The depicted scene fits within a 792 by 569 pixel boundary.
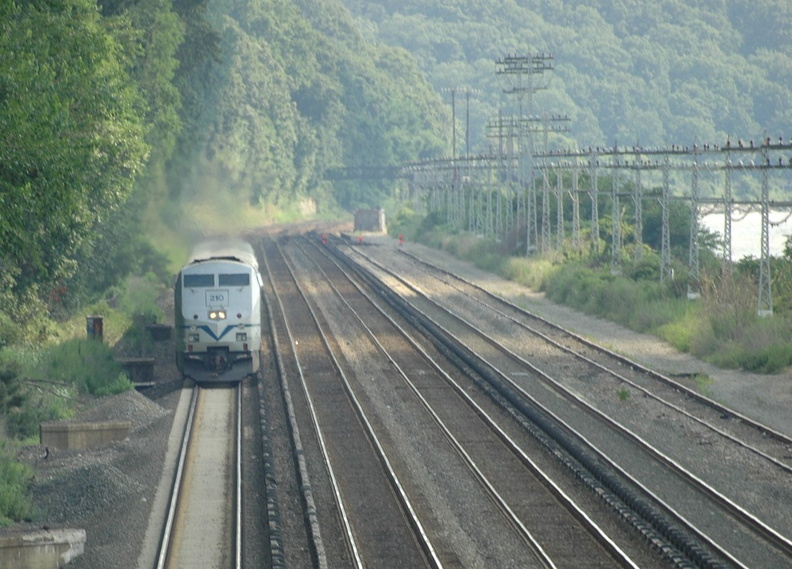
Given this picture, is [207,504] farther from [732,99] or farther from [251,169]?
[732,99]

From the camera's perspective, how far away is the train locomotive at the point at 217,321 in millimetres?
25312

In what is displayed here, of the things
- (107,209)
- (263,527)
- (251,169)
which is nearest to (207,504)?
(263,527)

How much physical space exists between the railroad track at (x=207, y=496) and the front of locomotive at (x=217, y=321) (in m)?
1.63

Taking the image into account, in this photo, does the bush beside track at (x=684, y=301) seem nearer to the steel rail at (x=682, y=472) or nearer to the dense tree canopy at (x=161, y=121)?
the steel rail at (x=682, y=472)

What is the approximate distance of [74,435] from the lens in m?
20.5

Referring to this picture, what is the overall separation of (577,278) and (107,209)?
1834 centimetres

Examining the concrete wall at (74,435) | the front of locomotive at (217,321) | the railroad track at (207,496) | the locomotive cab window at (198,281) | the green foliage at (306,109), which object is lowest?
the railroad track at (207,496)

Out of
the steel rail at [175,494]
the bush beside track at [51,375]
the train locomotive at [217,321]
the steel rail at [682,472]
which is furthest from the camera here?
the train locomotive at [217,321]

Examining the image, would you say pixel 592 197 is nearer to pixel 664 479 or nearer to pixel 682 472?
pixel 682 472

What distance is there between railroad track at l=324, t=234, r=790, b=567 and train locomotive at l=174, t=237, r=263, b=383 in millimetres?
5622

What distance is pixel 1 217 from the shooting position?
15.6m

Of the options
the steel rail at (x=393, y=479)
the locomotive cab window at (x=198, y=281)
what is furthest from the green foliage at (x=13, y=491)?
the locomotive cab window at (x=198, y=281)

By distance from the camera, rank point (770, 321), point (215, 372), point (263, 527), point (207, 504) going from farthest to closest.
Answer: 1. point (770, 321)
2. point (215, 372)
3. point (207, 504)
4. point (263, 527)

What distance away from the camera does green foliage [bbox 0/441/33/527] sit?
16141mm
